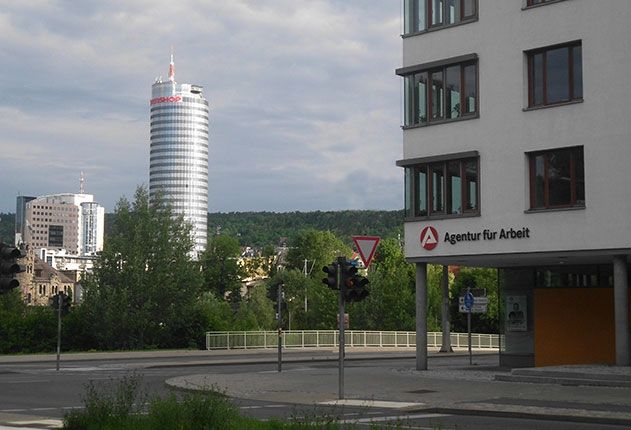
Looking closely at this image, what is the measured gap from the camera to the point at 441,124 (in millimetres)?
35094

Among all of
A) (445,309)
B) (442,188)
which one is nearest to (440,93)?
(442,188)

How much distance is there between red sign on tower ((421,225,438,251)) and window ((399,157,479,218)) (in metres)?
0.50

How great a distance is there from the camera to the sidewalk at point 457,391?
69.4 ft

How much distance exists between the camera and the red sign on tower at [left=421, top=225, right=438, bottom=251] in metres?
35.3

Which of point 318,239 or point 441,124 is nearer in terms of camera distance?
point 441,124

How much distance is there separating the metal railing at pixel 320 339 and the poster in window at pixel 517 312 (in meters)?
30.5

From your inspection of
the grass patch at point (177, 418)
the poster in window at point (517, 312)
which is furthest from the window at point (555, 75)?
the grass patch at point (177, 418)

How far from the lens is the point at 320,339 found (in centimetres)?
6988

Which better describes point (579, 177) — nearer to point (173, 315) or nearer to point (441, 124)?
point (441, 124)

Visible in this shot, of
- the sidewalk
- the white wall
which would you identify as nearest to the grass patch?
the sidewalk

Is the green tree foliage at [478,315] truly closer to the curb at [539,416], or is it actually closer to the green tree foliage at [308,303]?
the green tree foliage at [308,303]

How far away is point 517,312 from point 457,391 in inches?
433

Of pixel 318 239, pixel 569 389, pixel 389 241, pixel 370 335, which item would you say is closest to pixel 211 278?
pixel 318 239

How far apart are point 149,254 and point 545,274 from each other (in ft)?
125
